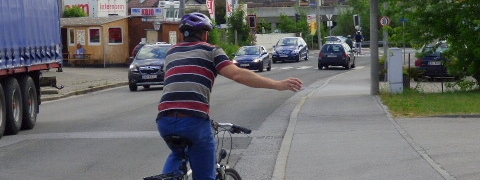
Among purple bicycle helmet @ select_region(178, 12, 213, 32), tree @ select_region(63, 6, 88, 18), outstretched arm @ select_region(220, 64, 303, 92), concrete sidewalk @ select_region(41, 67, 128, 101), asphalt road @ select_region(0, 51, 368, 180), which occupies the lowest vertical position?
concrete sidewalk @ select_region(41, 67, 128, 101)

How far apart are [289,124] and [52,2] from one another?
19.0 feet

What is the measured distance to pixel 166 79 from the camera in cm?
698

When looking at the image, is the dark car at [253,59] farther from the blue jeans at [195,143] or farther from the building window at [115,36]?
the blue jeans at [195,143]

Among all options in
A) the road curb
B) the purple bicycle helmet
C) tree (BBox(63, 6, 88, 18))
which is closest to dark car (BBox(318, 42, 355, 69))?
the road curb

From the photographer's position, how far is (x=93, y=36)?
54.7 metres

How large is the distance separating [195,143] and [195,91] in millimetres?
357

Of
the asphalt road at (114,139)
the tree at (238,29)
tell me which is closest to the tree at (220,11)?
the tree at (238,29)

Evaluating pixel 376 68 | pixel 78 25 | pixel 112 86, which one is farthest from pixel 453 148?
pixel 78 25

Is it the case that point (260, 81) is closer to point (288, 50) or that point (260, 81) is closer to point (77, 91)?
point (77, 91)

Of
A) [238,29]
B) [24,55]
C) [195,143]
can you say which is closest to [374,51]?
[24,55]

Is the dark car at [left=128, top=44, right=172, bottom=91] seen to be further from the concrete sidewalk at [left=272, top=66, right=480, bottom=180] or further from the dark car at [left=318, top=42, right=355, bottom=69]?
the dark car at [left=318, top=42, right=355, bottom=69]

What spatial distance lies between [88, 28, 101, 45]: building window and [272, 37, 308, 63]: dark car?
1318cm

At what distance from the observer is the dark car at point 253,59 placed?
49.1m

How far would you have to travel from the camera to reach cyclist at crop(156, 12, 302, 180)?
680cm
